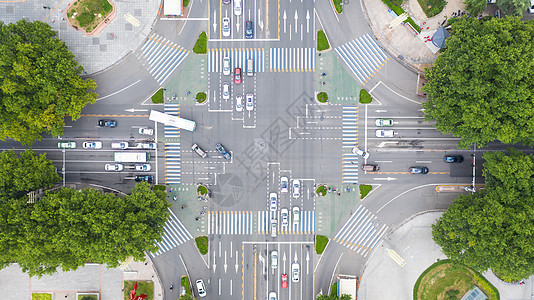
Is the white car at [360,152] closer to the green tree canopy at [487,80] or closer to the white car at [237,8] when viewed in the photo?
the green tree canopy at [487,80]

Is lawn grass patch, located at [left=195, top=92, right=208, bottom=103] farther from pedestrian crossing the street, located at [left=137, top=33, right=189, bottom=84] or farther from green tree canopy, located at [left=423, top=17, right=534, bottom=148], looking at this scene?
green tree canopy, located at [left=423, top=17, right=534, bottom=148]

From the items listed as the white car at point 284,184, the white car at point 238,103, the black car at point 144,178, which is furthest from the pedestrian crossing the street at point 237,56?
the black car at point 144,178

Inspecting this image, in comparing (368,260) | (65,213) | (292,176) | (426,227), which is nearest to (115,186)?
(65,213)

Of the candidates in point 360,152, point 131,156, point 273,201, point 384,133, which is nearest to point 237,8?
point 131,156

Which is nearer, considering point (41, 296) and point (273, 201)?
point (273, 201)

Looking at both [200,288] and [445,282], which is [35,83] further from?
[445,282]

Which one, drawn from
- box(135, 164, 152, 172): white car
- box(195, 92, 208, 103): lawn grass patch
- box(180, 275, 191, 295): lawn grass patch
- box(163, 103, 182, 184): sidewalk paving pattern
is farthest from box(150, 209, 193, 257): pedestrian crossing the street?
box(195, 92, 208, 103): lawn grass patch
